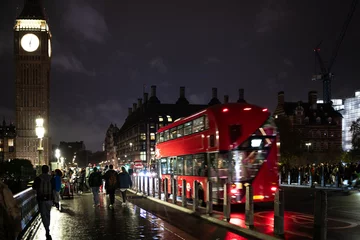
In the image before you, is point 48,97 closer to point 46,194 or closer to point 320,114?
point 320,114

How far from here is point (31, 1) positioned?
12912cm

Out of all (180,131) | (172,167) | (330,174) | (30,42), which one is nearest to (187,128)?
(180,131)

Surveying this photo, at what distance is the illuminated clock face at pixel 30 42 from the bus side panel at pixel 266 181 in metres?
108

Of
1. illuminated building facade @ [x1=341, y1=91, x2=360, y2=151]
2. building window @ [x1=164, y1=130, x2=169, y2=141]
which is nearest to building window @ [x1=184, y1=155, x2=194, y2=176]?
building window @ [x1=164, y1=130, x2=169, y2=141]

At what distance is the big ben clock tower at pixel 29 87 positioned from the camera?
A: 11469 cm

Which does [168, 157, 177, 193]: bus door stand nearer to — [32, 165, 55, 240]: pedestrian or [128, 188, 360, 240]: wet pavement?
[128, 188, 360, 240]: wet pavement

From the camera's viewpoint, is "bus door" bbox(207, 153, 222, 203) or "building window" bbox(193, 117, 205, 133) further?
"building window" bbox(193, 117, 205, 133)

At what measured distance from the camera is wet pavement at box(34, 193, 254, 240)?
39.3 feet

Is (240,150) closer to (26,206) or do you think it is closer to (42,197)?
(26,206)

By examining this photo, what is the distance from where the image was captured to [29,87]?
377 ft

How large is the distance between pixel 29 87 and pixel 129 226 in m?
108

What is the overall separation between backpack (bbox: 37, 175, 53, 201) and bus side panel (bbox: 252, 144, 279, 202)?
841cm

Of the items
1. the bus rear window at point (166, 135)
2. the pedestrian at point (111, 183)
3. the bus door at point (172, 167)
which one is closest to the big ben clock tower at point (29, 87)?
the bus rear window at point (166, 135)

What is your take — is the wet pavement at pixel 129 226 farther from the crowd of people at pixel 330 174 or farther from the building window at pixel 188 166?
the crowd of people at pixel 330 174
